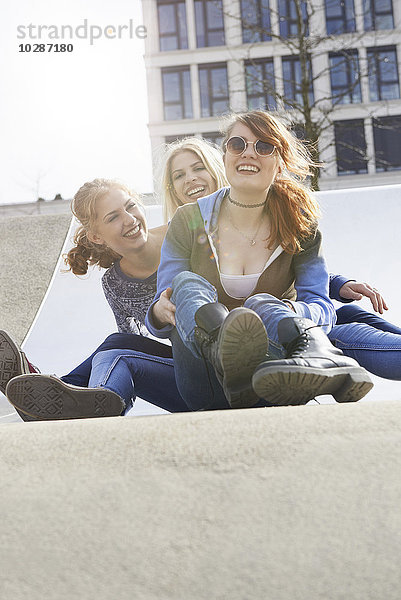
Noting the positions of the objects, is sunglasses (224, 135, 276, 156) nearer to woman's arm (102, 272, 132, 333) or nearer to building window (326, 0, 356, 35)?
woman's arm (102, 272, 132, 333)

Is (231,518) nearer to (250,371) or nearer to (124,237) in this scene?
(250,371)

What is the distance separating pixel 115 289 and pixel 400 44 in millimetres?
21624

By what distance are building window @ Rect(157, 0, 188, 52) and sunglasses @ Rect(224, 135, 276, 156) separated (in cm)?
2176

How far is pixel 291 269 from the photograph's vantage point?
1.84m

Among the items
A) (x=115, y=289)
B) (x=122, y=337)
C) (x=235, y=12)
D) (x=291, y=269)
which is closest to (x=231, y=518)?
(x=291, y=269)

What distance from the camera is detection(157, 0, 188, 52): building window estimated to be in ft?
72.8

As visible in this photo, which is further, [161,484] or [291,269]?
[291,269]

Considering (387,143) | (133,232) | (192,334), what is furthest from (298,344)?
(387,143)

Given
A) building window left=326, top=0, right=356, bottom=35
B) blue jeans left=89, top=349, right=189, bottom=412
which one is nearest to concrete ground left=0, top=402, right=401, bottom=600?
blue jeans left=89, top=349, right=189, bottom=412

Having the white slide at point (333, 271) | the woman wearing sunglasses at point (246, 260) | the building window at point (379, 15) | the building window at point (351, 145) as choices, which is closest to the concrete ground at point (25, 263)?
the white slide at point (333, 271)

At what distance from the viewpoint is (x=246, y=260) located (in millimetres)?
1836

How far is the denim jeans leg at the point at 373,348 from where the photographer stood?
180 centimetres

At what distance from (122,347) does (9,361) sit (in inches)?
14.1

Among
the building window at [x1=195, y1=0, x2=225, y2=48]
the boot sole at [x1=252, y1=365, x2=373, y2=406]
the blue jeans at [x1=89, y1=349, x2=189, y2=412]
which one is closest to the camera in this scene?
the boot sole at [x1=252, y1=365, x2=373, y2=406]
